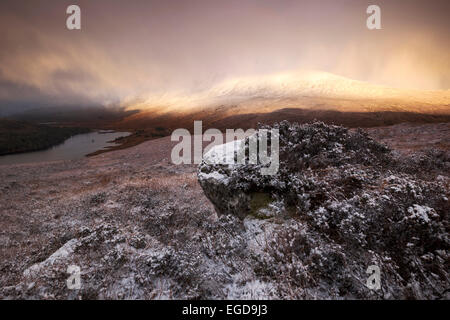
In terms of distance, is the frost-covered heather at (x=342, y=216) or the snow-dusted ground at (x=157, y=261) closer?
the frost-covered heather at (x=342, y=216)

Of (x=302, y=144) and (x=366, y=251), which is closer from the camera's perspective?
(x=366, y=251)

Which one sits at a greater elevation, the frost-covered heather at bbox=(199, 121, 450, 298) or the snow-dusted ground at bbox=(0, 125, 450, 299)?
the frost-covered heather at bbox=(199, 121, 450, 298)

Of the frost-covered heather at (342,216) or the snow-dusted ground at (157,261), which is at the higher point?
the frost-covered heather at (342,216)

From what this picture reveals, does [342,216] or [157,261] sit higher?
[342,216]

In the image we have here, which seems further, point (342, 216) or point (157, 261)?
point (342, 216)

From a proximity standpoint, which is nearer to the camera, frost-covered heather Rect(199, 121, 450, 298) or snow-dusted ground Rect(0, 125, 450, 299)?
frost-covered heather Rect(199, 121, 450, 298)
